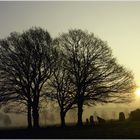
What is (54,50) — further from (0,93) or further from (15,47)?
(0,93)

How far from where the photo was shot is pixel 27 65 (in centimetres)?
4388

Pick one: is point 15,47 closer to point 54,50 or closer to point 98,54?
point 54,50

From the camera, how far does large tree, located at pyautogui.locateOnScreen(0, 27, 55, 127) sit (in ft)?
144

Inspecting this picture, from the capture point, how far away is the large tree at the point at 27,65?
43.8m

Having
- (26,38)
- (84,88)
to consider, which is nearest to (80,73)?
(84,88)

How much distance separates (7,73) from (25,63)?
97.5 inches

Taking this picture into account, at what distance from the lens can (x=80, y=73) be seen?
147ft

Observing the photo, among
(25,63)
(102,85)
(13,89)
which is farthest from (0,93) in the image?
(102,85)

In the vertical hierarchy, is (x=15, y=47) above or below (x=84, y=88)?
above

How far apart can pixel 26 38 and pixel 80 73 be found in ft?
25.7

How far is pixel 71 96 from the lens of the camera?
44.8m

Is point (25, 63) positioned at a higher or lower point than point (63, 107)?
higher

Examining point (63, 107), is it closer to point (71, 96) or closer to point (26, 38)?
point (71, 96)

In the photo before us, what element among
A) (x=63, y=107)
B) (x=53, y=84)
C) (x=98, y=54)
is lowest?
(x=63, y=107)
